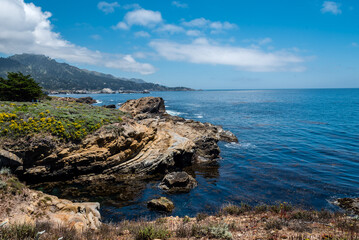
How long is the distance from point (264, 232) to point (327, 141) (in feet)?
98.8

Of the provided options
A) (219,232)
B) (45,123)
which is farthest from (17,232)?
(45,123)

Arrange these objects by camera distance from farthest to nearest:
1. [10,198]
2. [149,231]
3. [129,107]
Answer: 1. [129,107]
2. [10,198]
3. [149,231]

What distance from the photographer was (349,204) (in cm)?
1394

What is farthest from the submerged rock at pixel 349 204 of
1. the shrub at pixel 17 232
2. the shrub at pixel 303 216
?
the shrub at pixel 17 232

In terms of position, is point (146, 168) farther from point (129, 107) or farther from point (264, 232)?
point (129, 107)

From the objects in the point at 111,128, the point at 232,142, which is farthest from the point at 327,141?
the point at 111,128

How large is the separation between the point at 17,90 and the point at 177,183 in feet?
77.6

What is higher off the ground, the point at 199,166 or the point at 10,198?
the point at 10,198

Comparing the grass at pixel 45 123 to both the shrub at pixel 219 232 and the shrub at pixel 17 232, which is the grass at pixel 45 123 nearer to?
the shrub at pixel 17 232

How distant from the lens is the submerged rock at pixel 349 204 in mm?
13344

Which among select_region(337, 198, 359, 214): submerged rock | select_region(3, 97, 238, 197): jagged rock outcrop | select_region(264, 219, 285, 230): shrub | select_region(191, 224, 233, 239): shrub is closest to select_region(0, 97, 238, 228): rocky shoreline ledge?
select_region(3, 97, 238, 197): jagged rock outcrop

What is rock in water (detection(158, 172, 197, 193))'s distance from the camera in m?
16.8

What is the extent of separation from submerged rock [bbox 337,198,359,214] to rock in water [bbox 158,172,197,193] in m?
10.6

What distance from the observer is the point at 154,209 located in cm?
1374
